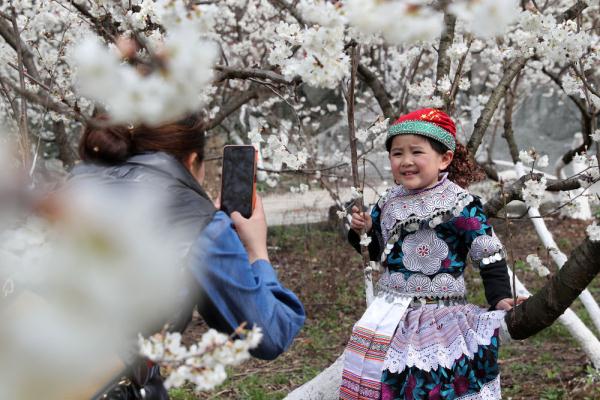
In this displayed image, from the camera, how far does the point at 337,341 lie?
16.2ft

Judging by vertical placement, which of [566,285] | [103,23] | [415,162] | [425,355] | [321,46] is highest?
[103,23]

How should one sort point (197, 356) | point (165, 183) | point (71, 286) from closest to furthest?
point (71, 286), point (197, 356), point (165, 183)

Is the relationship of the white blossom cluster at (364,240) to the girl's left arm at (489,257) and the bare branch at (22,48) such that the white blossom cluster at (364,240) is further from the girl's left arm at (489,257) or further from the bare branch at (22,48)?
the bare branch at (22,48)

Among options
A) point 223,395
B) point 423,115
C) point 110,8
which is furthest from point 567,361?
point 110,8

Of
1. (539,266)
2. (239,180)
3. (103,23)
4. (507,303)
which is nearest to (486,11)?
(239,180)

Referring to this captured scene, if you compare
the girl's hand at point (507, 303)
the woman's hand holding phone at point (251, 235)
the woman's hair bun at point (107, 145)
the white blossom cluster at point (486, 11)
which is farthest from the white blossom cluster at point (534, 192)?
the woman's hair bun at point (107, 145)

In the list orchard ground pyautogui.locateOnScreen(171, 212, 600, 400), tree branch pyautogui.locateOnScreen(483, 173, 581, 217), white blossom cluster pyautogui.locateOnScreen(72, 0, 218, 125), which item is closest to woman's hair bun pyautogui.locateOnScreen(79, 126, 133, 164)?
white blossom cluster pyautogui.locateOnScreen(72, 0, 218, 125)

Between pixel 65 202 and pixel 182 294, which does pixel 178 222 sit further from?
pixel 65 202

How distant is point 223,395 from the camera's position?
13.0ft

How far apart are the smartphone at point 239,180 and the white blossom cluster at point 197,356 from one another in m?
0.40

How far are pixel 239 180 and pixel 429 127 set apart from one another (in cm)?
104

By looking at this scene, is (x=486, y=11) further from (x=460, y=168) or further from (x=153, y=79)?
(x=460, y=168)

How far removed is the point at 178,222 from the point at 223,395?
9.60 ft

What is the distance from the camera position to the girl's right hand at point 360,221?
256 centimetres
